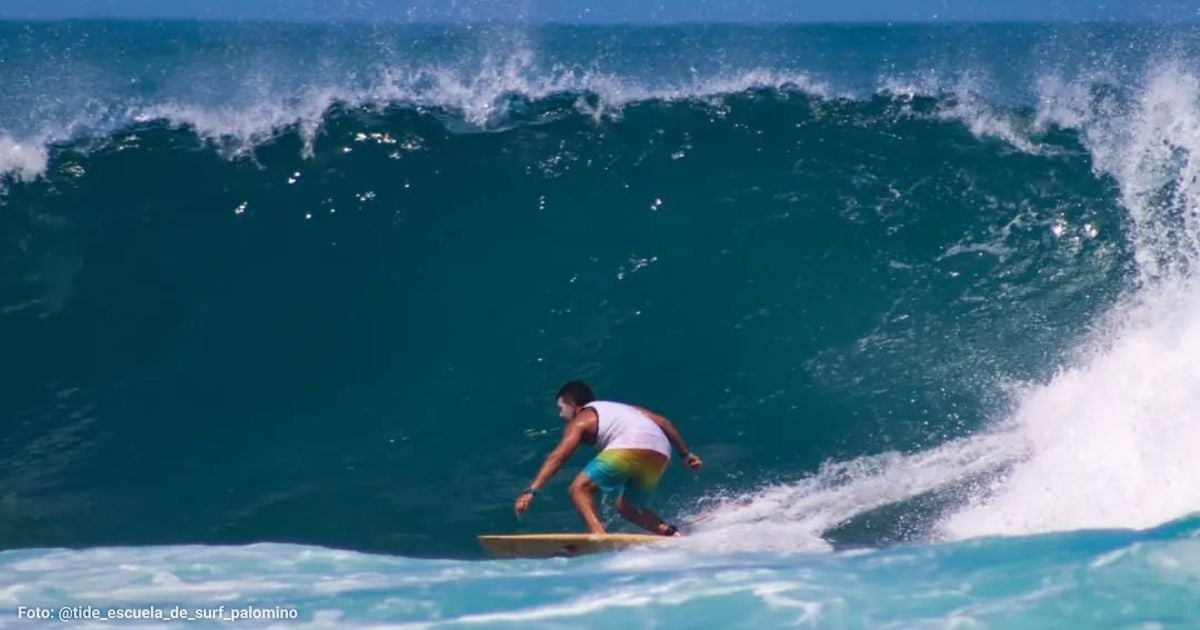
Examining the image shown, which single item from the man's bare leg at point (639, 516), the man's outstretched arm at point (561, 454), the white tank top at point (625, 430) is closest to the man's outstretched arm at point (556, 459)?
the man's outstretched arm at point (561, 454)

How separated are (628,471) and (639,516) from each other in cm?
25

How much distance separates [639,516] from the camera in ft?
24.4

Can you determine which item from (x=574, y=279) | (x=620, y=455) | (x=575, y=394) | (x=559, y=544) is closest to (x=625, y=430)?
(x=620, y=455)

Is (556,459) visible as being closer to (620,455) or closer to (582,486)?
(582,486)

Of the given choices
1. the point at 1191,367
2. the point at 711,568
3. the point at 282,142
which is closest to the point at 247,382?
the point at 282,142

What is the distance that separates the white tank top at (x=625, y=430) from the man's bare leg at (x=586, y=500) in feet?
0.72

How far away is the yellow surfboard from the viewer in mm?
6777

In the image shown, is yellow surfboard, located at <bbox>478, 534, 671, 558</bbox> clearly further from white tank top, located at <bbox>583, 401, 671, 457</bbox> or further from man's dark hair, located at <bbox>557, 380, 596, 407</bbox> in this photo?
man's dark hair, located at <bbox>557, 380, 596, 407</bbox>

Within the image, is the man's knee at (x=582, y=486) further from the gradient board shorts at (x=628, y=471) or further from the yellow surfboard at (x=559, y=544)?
the yellow surfboard at (x=559, y=544)

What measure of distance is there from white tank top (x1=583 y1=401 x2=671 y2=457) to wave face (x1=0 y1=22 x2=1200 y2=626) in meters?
0.63

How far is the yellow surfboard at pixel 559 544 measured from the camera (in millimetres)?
6777

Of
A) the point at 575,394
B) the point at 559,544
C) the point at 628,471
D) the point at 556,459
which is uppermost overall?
the point at 575,394

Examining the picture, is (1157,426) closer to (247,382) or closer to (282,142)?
(247,382)

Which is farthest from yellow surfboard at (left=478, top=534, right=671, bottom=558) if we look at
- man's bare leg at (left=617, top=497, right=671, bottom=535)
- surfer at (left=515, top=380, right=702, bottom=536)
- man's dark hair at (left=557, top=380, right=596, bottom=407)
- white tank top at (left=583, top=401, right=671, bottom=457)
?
man's dark hair at (left=557, top=380, right=596, bottom=407)
